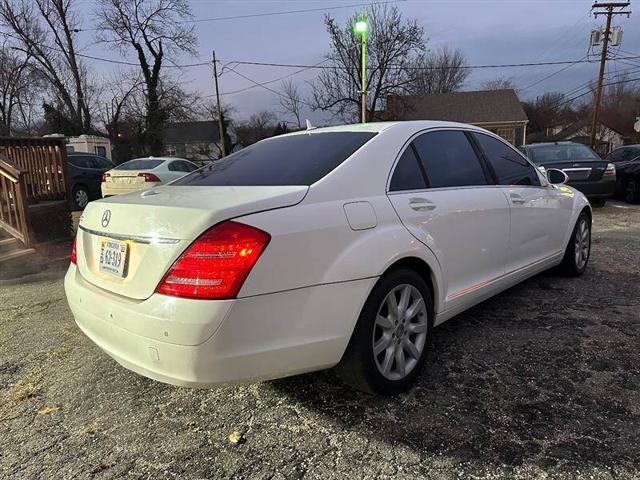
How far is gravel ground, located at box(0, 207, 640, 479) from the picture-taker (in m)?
2.16

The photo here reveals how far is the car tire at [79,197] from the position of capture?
12.4 m

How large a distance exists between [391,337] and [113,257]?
4.93ft

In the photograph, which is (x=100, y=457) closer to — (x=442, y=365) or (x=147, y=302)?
(x=147, y=302)

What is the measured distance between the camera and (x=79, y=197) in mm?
12445

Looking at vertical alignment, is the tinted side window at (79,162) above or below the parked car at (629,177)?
above

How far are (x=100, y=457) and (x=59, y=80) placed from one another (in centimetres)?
3796

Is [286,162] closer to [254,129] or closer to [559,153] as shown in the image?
[559,153]

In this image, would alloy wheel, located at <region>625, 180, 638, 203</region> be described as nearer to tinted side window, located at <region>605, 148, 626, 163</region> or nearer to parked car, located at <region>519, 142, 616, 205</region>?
tinted side window, located at <region>605, 148, 626, 163</region>

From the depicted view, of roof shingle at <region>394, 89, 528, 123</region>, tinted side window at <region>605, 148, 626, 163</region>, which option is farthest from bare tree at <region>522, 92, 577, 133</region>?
tinted side window at <region>605, 148, 626, 163</region>

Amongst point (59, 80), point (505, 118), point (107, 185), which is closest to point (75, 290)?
point (107, 185)

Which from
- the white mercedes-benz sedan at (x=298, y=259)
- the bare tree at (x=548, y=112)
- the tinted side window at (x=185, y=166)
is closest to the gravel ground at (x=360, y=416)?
the white mercedes-benz sedan at (x=298, y=259)

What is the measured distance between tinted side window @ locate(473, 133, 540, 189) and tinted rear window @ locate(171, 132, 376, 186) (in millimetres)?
1288

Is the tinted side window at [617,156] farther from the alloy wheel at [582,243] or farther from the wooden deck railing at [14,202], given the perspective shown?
the wooden deck railing at [14,202]

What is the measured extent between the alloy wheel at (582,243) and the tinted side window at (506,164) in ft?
3.61
